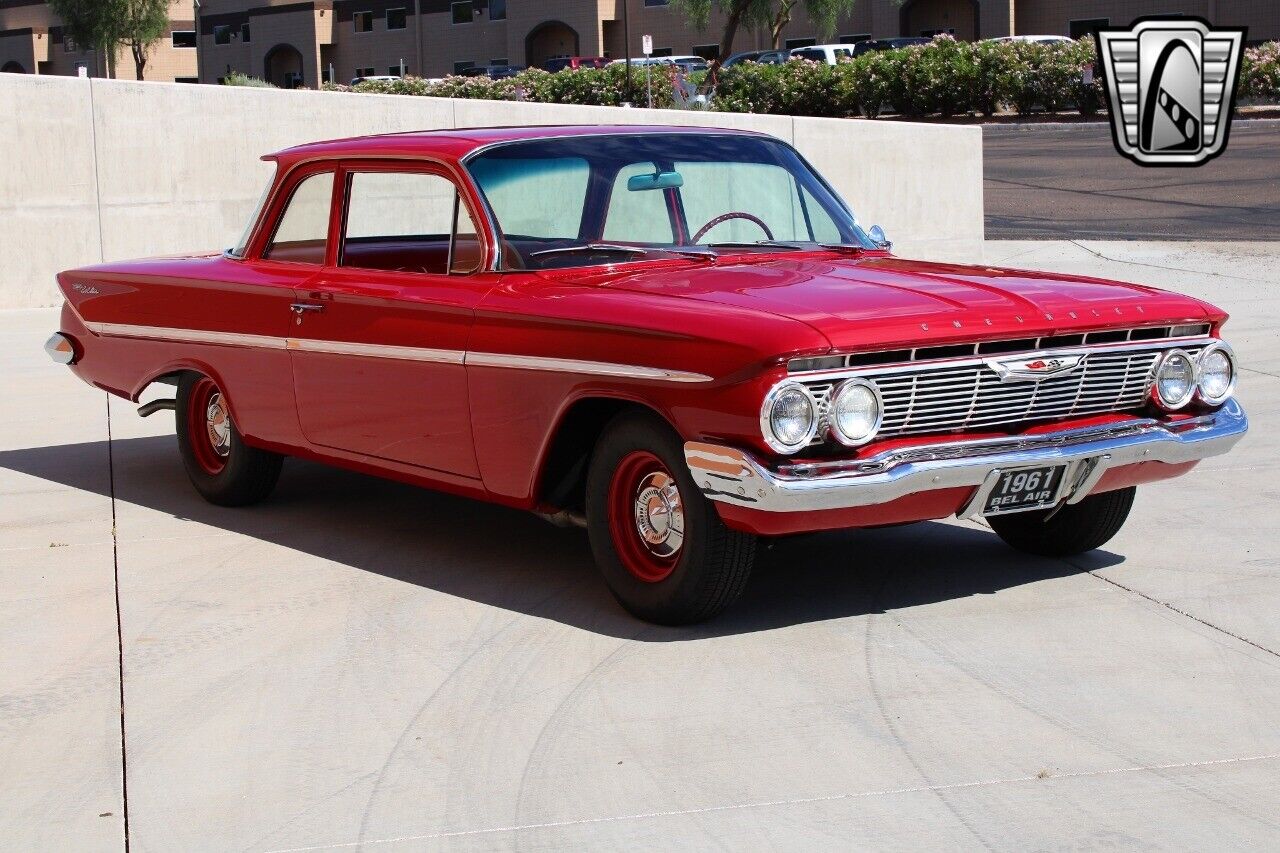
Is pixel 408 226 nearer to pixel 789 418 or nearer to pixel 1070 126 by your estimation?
pixel 789 418

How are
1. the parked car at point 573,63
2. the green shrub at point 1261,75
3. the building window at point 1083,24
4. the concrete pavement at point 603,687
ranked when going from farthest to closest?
the parked car at point 573,63 < the building window at point 1083,24 < the green shrub at point 1261,75 < the concrete pavement at point 603,687

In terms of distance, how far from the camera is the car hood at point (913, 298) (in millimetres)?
5180

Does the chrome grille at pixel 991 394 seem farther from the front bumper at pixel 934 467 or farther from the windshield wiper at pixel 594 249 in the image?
the windshield wiper at pixel 594 249

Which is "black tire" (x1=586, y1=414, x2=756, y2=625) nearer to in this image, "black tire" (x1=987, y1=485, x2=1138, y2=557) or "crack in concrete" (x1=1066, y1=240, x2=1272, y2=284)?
"black tire" (x1=987, y1=485, x2=1138, y2=557)

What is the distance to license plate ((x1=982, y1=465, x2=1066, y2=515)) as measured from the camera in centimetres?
538

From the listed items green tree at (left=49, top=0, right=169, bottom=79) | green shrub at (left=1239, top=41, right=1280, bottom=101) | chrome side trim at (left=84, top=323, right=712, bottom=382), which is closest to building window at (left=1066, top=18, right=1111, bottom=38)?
green shrub at (left=1239, top=41, right=1280, bottom=101)

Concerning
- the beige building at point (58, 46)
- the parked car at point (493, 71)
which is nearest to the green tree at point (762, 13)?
the parked car at point (493, 71)

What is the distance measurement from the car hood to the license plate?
16.2 inches

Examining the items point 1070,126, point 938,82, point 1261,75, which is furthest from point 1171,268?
point 938,82

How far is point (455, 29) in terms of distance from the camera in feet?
254

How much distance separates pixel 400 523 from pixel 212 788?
2.93 m

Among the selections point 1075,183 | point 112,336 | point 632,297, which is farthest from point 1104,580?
point 1075,183

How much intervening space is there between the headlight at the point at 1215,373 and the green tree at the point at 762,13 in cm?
5047

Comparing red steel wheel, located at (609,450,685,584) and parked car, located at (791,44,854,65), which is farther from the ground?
parked car, located at (791,44,854,65)
